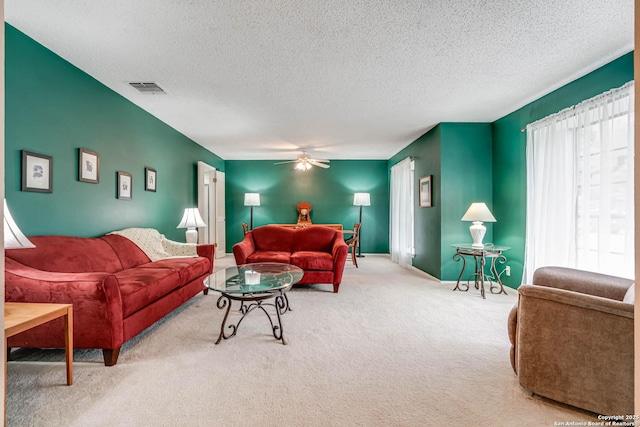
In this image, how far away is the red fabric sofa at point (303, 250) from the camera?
Answer: 4.10m

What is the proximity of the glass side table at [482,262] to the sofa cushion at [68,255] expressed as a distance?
13.7 feet

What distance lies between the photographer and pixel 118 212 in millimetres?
3561

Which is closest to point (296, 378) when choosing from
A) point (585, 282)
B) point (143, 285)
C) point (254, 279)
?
point (254, 279)

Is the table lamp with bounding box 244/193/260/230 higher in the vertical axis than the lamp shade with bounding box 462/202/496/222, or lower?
higher

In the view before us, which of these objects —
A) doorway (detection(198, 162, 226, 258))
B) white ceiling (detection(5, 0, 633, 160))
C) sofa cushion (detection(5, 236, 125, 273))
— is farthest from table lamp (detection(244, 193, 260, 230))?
sofa cushion (detection(5, 236, 125, 273))

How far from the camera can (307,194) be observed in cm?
767

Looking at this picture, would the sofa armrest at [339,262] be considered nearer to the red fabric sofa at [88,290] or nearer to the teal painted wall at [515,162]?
the red fabric sofa at [88,290]

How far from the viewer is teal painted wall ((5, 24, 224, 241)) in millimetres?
2297

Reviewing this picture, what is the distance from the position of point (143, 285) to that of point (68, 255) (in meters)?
0.75

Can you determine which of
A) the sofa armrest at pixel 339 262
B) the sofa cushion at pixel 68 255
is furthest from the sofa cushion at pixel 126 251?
the sofa armrest at pixel 339 262

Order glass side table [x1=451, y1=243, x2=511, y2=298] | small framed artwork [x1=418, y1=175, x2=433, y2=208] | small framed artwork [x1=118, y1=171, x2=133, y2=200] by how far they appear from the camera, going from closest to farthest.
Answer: small framed artwork [x1=118, y1=171, x2=133, y2=200] < glass side table [x1=451, y1=243, x2=511, y2=298] < small framed artwork [x1=418, y1=175, x2=433, y2=208]

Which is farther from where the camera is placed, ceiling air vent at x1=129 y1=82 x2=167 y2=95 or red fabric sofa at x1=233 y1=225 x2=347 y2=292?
red fabric sofa at x1=233 y1=225 x2=347 y2=292

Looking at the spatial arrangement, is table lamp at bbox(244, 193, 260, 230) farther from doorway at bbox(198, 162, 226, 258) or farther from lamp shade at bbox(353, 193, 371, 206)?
lamp shade at bbox(353, 193, 371, 206)

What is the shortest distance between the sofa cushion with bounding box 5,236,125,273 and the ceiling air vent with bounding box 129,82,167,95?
5.70 ft
